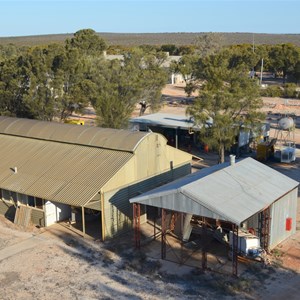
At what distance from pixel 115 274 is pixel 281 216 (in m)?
7.30

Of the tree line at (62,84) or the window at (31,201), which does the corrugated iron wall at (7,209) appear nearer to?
the window at (31,201)

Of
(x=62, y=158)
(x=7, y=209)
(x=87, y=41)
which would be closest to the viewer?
(x=62, y=158)

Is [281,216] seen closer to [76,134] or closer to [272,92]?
[76,134]

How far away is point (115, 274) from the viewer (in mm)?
18641

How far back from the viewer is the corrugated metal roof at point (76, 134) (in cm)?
2398

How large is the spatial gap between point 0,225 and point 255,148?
21.3 meters

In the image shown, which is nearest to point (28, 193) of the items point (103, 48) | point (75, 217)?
point (75, 217)

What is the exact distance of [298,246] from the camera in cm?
2094

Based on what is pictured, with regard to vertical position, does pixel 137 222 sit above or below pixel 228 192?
below

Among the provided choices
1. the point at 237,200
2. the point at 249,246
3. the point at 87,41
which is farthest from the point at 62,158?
the point at 87,41

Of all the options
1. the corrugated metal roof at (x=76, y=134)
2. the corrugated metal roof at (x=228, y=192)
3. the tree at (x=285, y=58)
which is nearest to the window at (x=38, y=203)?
the corrugated metal roof at (x=76, y=134)

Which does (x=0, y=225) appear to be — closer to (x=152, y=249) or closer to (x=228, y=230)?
(x=152, y=249)

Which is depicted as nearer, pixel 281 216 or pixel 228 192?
pixel 228 192

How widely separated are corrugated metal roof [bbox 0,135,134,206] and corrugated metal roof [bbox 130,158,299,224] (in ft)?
9.80
